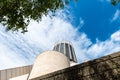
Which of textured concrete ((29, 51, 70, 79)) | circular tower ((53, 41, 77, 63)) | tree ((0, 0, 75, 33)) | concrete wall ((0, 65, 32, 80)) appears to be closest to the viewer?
tree ((0, 0, 75, 33))

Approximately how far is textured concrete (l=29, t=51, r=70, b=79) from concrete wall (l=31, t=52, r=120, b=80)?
14.7 metres

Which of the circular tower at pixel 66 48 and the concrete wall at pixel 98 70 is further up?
the circular tower at pixel 66 48

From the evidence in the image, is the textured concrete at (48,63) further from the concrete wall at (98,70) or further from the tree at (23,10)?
the concrete wall at (98,70)

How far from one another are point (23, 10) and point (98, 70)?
8102mm

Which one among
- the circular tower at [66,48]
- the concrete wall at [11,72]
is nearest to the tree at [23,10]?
the concrete wall at [11,72]

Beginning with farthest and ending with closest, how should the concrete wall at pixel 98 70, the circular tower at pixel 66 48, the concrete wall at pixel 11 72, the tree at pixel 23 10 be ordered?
the circular tower at pixel 66 48
the concrete wall at pixel 11 72
the tree at pixel 23 10
the concrete wall at pixel 98 70

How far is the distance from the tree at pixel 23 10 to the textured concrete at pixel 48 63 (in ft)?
29.3

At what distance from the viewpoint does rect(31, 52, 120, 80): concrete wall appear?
6.96 metres

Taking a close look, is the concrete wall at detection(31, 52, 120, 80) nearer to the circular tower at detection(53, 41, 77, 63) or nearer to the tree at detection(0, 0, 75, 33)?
the tree at detection(0, 0, 75, 33)

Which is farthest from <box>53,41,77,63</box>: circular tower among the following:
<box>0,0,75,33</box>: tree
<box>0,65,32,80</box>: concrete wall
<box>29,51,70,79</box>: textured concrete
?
<box>0,0,75,33</box>: tree

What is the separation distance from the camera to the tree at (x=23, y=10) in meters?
13.1

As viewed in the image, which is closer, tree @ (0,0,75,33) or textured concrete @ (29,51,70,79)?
tree @ (0,0,75,33)

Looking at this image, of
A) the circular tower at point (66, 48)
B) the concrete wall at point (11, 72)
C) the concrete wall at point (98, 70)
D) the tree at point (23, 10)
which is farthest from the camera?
the circular tower at point (66, 48)

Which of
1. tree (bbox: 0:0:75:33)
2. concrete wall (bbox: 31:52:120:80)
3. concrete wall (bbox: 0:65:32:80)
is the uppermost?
concrete wall (bbox: 0:65:32:80)
